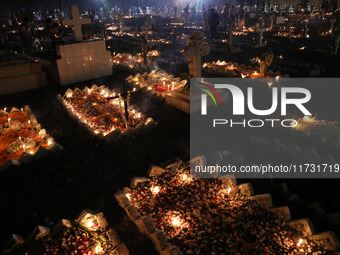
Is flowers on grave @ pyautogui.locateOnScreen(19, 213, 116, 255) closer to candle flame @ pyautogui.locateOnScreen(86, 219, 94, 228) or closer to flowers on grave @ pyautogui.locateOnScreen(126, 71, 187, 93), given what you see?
candle flame @ pyautogui.locateOnScreen(86, 219, 94, 228)

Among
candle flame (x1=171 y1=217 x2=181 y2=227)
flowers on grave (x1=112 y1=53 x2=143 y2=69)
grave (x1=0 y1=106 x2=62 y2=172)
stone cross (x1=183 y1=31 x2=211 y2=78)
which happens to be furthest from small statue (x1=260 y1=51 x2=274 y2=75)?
grave (x1=0 y1=106 x2=62 y2=172)

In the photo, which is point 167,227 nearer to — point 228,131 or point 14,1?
point 228,131

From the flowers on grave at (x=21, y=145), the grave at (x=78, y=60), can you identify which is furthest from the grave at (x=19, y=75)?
the flowers on grave at (x=21, y=145)

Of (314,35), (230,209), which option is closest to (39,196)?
(230,209)

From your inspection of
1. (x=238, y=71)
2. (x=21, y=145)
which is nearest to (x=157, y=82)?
(x=238, y=71)

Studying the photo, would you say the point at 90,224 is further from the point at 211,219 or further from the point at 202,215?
the point at 211,219

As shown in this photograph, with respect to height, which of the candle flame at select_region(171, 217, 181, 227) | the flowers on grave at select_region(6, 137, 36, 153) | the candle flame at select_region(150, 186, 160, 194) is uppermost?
the flowers on grave at select_region(6, 137, 36, 153)
